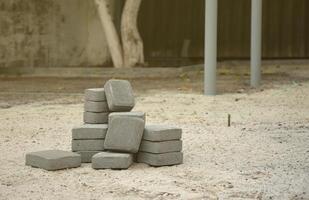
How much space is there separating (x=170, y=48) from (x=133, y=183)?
15.0m

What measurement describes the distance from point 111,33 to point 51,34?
2.53 meters

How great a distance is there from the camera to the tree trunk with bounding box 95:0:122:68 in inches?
677

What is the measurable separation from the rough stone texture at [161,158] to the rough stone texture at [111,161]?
0.27 metres

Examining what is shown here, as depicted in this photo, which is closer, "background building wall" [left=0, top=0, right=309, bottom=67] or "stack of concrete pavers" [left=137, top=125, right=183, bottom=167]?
"stack of concrete pavers" [left=137, top=125, right=183, bottom=167]

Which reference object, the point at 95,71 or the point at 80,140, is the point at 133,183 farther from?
the point at 95,71

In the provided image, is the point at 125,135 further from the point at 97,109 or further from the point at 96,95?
the point at 96,95

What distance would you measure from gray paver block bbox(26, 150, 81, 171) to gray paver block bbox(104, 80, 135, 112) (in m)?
0.75

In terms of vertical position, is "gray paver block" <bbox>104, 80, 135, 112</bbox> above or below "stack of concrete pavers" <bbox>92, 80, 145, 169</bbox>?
above

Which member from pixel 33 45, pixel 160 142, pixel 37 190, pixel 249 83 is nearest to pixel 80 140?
pixel 160 142

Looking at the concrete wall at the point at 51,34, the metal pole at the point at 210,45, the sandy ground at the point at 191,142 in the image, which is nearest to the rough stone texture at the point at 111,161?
the sandy ground at the point at 191,142

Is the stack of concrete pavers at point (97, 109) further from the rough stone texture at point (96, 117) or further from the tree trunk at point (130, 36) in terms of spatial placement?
the tree trunk at point (130, 36)

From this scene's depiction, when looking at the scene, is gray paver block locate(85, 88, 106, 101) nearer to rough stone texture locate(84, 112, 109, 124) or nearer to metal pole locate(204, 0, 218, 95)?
rough stone texture locate(84, 112, 109, 124)

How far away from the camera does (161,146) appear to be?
7.07m

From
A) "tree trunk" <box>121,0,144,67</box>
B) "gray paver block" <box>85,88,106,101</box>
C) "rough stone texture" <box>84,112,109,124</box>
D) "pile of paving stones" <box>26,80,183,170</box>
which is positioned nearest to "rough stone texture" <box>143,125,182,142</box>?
"pile of paving stones" <box>26,80,183,170</box>
